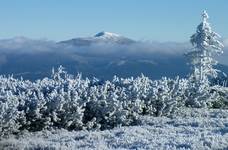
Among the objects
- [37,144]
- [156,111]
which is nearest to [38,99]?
[37,144]

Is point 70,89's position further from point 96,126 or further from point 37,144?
point 37,144

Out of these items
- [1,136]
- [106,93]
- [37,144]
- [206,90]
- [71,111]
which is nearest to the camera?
[37,144]

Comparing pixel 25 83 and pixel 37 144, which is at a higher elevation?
pixel 25 83

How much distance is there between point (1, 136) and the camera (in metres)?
20.3

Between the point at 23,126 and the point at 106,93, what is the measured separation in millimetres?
3743

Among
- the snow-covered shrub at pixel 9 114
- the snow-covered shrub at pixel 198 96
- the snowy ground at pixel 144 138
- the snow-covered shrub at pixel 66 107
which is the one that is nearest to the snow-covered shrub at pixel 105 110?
the snow-covered shrub at pixel 66 107

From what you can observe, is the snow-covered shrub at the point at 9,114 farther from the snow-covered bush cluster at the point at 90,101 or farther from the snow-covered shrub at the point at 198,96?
the snow-covered shrub at the point at 198,96

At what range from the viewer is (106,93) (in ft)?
78.9

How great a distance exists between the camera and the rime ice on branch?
181 ft

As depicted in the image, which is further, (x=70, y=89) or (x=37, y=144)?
(x=70, y=89)

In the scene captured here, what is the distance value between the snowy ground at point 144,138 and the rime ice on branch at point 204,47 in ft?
107

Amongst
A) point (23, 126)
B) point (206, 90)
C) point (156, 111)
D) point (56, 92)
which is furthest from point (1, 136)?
point (206, 90)

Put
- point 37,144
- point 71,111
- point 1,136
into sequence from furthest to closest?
1. point 71,111
2. point 1,136
3. point 37,144

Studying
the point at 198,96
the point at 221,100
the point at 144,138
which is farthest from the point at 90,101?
the point at 221,100
